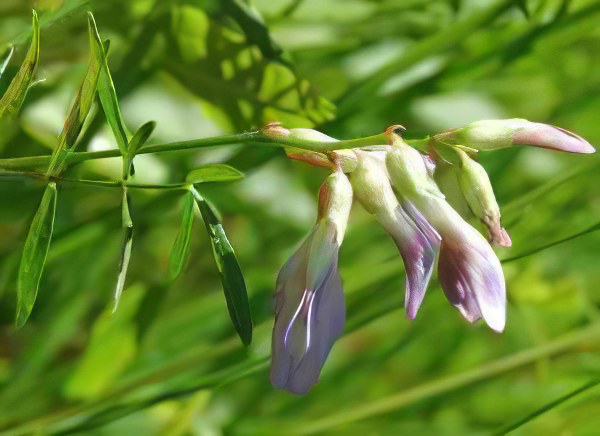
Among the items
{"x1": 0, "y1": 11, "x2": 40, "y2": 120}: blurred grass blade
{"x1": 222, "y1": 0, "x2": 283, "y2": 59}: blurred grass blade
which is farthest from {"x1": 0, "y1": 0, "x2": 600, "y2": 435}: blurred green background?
{"x1": 0, "y1": 11, "x2": 40, "y2": 120}: blurred grass blade

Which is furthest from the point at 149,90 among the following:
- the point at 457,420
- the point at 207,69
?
the point at 457,420

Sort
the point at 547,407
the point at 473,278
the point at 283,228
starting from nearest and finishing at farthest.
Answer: the point at 473,278 < the point at 547,407 < the point at 283,228

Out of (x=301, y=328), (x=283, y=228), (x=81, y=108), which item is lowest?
(x=283, y=228)

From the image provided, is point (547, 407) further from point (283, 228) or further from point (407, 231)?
point (283, 228)

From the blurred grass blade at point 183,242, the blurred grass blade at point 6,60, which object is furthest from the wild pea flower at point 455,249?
the blurred grass blade at point 6,60

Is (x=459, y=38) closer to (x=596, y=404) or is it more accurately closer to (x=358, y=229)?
(x=358, y=229)

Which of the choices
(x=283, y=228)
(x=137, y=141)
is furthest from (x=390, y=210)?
(x=283, y=228)

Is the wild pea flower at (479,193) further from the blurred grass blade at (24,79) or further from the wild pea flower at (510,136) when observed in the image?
the blurred grass blade at (24,79)
